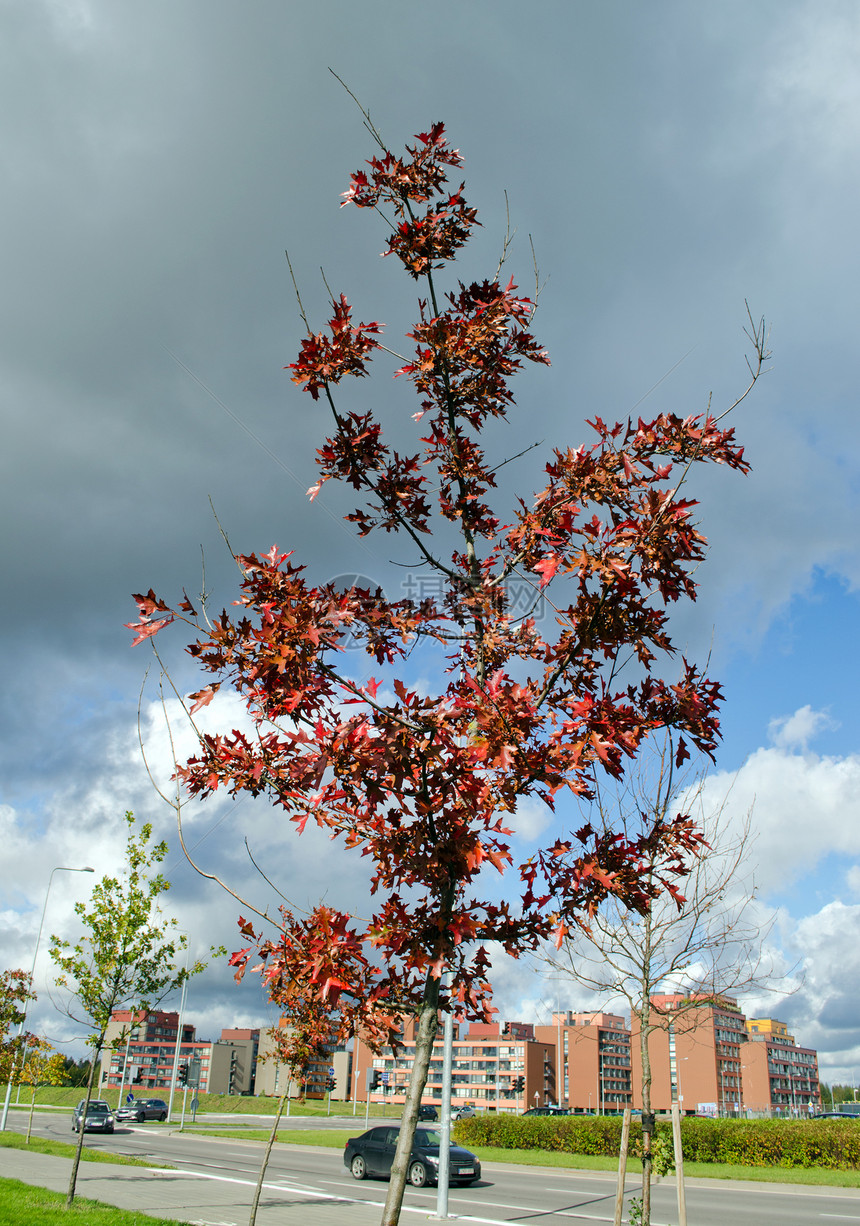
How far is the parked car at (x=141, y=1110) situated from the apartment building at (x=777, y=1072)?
3660 inches

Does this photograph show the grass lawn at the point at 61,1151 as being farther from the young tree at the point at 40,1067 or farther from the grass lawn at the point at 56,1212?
the grass lawn at the point at 56,1212

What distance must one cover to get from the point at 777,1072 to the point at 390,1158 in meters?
136

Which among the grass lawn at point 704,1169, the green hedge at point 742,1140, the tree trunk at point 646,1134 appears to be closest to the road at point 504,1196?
the grass lawn at point 704,1169

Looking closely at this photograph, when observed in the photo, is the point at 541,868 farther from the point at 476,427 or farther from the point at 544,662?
the point at 476,427

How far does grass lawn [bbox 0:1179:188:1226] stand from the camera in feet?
29.8

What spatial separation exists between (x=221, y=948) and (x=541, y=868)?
9359 millimetres

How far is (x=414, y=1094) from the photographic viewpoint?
12.6ft

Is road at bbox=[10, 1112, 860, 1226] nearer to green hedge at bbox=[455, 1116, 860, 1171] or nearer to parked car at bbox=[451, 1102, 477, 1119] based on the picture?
green hedge at bbox=[455, 1116, 860, 1171]

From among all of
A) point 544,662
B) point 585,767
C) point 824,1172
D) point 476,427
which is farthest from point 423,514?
point 824,1172

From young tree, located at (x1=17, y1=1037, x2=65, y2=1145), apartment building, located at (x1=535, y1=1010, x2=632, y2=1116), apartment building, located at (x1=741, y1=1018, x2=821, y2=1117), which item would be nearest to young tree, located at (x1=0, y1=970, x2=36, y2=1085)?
young tree, located at (x1=17, y1=1037, x2=65, y2=1145)

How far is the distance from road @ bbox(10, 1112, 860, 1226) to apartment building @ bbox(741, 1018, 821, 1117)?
4275 inches

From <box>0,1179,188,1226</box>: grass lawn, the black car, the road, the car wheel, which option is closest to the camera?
<box>0,1179,188,1226</box>: grass lawn

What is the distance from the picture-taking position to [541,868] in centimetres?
402

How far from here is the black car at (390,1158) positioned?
770 inches
